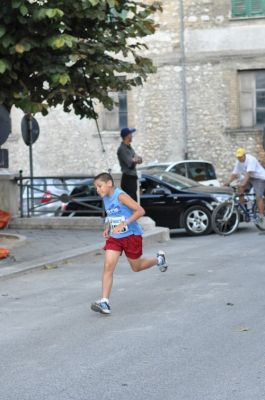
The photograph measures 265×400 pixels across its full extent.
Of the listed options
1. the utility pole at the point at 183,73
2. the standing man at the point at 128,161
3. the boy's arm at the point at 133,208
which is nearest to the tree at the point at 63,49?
the standing man at the point at 128,161

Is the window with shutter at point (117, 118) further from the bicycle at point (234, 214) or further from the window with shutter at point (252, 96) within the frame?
the bicycle at point (234, 214)

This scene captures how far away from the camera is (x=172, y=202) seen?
17031mm

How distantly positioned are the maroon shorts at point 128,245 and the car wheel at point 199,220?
862 centimetres

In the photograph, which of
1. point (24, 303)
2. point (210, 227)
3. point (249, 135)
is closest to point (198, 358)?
point (24, 303)

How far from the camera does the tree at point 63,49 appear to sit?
10.7m

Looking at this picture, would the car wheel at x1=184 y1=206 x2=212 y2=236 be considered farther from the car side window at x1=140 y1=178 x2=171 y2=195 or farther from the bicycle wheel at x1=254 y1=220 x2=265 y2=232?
the bicycle wheel at x1=254 y1=220 x2=265 y2=232

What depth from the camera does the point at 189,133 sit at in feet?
94.6

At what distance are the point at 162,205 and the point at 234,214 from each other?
181 centimetres

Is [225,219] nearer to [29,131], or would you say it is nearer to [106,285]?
[29,131]

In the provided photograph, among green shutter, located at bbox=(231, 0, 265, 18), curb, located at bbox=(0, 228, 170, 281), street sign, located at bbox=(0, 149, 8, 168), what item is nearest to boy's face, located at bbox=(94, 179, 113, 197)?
curb, located at bbox=(0, 228, 170, 281)

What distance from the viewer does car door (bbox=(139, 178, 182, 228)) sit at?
1703cm

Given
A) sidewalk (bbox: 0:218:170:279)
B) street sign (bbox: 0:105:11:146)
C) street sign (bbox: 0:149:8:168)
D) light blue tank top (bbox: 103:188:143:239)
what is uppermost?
street sign (bbox: 0:105:11:146)

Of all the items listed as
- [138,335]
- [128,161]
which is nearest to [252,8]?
[128,161]

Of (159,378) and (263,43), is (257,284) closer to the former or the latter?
(159,378)
